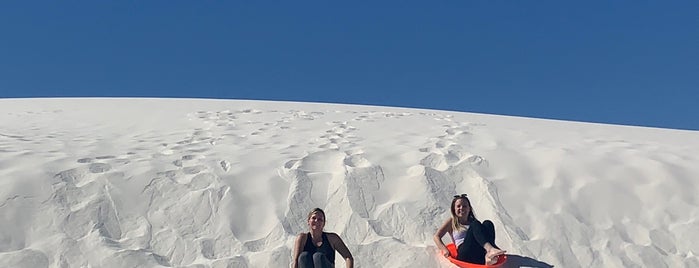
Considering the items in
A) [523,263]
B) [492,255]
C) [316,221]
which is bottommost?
[523,263]

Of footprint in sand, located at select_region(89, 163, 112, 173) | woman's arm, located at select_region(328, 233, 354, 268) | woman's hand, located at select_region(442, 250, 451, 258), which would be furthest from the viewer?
footprint in sand, located at select_region(89, 163, 112, 173)

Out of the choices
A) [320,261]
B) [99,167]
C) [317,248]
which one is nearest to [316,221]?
[317,248]

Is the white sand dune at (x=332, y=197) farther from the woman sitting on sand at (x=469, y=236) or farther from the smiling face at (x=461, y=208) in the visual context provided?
the smiling face at (x=461, y=208)

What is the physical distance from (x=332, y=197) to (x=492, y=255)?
1.64 metres

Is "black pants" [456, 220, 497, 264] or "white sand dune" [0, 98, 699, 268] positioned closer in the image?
"black pants" [456, 220, 497, 264]

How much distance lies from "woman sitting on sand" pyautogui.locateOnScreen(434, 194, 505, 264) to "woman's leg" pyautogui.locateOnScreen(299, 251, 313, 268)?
3.39ft

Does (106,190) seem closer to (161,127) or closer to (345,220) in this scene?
(345,220)

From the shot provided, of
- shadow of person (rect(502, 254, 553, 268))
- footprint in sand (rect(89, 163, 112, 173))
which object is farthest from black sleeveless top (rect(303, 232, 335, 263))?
footprint in sand (rect(89, 163, 112, 173))

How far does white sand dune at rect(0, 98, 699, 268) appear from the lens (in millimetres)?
4730

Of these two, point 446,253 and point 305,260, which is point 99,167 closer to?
point 305,260

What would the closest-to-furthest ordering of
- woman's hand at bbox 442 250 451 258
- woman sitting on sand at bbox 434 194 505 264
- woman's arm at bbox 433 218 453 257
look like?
woman sitting on sand at bbox 434 194 505 264, woman's hand at bbox 442 250 451 258, woman's arm at bbox 433 218 453 257

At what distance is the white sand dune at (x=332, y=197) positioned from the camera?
4.73 meters

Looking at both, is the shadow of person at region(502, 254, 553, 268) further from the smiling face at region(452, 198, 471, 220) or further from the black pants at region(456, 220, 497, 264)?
the smiling face at region(452, 198, 471, 220)

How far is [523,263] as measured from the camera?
472cm
